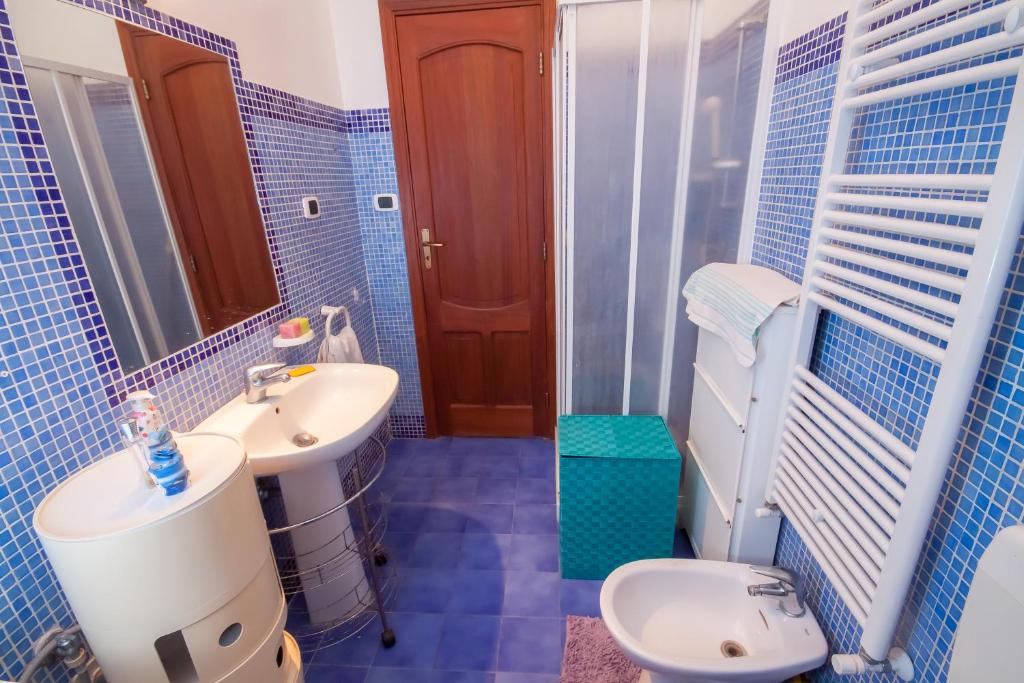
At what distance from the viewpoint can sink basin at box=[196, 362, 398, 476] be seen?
126 centimetres

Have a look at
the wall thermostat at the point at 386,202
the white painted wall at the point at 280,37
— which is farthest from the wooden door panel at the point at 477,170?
the white painted wall at the point at 280,37

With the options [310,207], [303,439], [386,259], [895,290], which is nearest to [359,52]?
[310,207]

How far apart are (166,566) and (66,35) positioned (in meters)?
1.13

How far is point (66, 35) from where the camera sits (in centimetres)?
105

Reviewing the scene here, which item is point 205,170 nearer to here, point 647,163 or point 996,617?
point 647,163

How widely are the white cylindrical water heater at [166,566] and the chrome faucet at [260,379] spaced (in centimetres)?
41

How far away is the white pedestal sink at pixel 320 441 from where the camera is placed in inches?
53.2

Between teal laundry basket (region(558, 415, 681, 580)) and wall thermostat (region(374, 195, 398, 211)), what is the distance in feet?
4.70

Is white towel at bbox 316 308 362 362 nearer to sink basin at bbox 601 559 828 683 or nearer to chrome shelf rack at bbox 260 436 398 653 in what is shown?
chrome shelf rack at bbox 260 436 398 653

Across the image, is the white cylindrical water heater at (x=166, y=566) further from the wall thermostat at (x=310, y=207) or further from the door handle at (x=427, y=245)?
the door handle at (x=427, y=245)

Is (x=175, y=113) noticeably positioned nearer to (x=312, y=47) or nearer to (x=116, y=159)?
(x=116, y=159)

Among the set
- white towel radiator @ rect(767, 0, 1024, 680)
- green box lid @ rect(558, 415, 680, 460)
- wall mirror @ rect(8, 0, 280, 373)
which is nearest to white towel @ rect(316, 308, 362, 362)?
wall mirror @ rect(8, 0, 280, 373)

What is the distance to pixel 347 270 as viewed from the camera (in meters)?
2.39

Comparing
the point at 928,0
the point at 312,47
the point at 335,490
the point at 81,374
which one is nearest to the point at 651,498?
the point at 335,490
